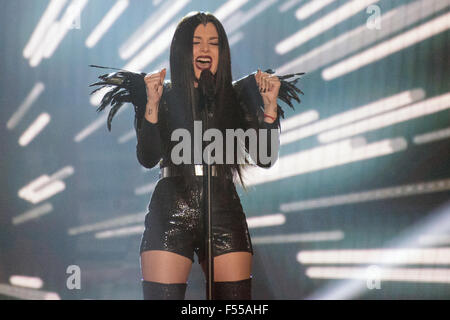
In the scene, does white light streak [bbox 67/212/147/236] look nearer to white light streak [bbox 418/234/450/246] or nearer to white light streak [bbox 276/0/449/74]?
white light streak [bbox 276/0/449/74]

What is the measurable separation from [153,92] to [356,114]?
1.35m

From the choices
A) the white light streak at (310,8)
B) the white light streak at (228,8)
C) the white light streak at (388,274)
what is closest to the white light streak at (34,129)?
the white light streak at (228,8)

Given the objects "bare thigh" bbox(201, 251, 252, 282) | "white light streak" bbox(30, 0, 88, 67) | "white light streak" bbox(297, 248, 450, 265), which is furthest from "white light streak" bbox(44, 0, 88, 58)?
"white light streak" bbox(297, 248, 450, 265)

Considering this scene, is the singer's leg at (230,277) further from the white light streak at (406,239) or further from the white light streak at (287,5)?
the white light streak at (287,5)

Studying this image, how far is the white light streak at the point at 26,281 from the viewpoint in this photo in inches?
103

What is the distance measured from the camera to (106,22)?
8.61 ft

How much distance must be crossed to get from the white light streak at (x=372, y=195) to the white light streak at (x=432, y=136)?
0.22 metres

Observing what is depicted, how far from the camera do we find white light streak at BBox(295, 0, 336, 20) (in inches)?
105

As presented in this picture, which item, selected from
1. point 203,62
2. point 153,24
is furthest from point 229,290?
point 153,24

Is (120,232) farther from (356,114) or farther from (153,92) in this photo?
(356,114)

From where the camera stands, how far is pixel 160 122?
1833 millimetres

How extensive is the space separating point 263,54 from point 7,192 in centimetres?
150

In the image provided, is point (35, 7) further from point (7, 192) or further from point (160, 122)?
point (160, 122)

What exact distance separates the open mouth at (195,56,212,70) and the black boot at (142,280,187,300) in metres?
0.77
